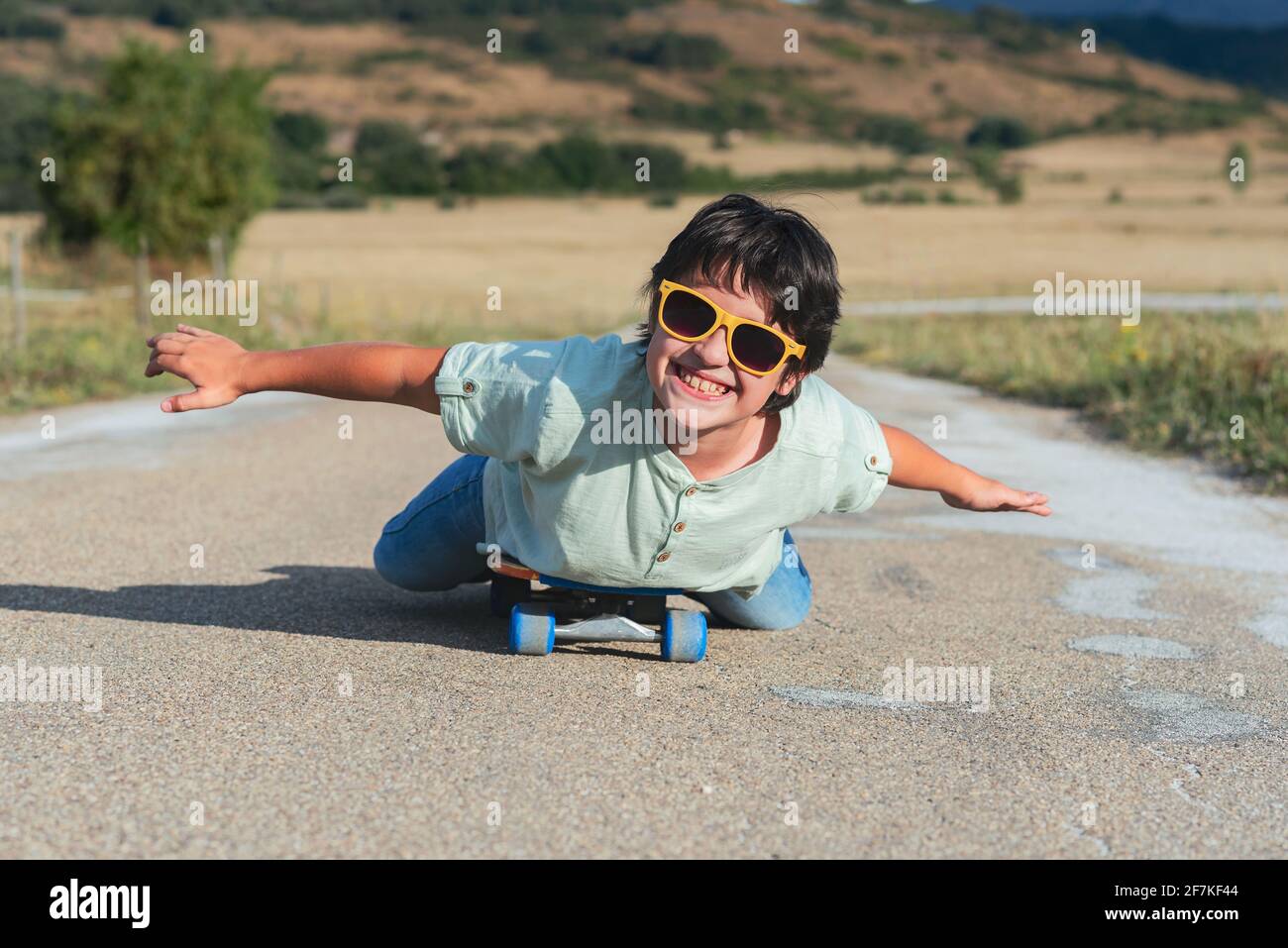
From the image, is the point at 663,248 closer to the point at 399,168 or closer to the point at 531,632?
the point at 399,168

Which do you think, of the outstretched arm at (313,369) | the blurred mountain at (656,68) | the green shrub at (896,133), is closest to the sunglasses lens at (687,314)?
the outstretched arm at (313,369)

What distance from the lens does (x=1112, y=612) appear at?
576 cm

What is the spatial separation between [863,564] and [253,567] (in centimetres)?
254

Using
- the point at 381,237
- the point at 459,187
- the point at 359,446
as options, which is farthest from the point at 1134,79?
the point at 359,446

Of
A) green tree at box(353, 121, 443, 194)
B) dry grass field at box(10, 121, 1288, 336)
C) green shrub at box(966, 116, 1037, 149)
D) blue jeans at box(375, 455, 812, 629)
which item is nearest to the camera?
blue jeans at box(375, 455, 812, 629)

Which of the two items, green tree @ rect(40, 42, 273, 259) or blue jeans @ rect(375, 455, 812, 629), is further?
green tree @ rect(40, 42, 273, 259)

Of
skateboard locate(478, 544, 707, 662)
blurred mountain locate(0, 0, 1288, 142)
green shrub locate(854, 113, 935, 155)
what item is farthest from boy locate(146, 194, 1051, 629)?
green shrub locate(854, 113, 935, 155)

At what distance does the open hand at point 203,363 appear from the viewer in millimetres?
4047

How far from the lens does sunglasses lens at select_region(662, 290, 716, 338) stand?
381 centimetres

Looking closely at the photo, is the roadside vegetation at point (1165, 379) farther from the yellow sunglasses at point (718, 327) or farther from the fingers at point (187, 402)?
the fingers at point (187, 402)

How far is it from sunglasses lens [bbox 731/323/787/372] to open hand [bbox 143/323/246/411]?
1338 mm

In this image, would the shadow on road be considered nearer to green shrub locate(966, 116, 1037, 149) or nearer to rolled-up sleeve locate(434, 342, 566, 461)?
rolled-up sleeve locate(434, 342, 566, 461)

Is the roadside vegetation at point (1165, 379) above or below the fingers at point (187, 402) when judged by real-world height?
below

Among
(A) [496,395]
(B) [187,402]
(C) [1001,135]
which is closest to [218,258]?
(B) [187,402]
